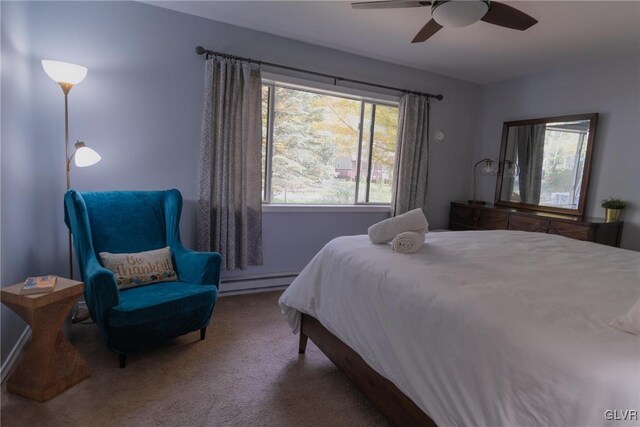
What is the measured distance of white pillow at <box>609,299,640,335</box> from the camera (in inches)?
38.3

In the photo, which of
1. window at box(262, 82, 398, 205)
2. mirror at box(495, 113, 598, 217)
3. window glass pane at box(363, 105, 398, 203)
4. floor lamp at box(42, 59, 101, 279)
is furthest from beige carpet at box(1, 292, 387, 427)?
mirror at box(495, 113, 598, 217)

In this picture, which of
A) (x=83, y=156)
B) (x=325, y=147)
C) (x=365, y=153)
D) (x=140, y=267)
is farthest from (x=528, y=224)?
(x=83, y=156)

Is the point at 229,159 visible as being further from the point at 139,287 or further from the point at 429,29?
the point at 429,29

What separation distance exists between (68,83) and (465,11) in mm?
2514

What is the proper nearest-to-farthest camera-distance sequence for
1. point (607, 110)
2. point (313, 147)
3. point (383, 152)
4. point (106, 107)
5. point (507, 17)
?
point (507, 17), point (106, 107), point (607, 110), point (313, 147), point (383, 152)

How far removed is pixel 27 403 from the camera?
5.35 ft

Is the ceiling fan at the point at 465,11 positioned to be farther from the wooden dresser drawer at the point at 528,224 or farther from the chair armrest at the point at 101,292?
the chair armrest at the point at 101,292

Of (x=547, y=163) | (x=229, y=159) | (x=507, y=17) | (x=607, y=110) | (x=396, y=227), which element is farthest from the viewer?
(x=547, y=163)

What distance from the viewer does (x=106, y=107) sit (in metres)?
2.63

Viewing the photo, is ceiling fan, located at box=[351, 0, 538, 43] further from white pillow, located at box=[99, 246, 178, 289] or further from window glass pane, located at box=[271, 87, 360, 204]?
white pillow, located at box=[99, 246, 178, 289]

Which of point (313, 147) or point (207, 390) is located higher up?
point (313, 147)

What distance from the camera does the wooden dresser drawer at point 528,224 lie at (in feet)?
10.9

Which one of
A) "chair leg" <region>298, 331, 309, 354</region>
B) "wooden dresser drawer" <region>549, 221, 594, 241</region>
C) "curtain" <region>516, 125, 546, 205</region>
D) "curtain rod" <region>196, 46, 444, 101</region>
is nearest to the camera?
"chair leg" <region>298, 331, 309, 354</region>

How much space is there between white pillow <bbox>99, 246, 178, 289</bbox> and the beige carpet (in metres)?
0.45
